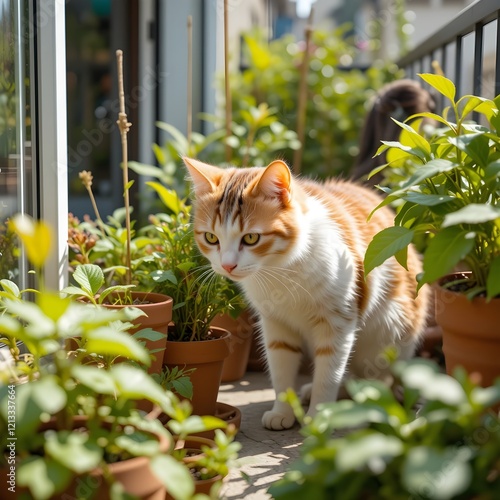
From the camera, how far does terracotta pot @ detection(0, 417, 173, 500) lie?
114cm

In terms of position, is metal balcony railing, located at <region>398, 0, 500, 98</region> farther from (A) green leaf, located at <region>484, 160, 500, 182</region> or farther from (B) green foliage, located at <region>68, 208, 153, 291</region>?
(B) green foliage, located at <region>68, 208, 153, 291</region>

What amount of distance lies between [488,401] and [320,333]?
1.16m

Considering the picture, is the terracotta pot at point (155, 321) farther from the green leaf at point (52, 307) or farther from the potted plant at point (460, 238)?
the green leaf at point (52, 307)

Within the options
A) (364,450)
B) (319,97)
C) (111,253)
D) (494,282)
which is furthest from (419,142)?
(319,97)

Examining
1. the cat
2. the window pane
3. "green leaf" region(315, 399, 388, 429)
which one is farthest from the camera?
the window pane

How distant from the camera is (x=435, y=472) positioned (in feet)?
3.01

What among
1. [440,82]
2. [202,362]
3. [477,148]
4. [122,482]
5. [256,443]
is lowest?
[256,443]

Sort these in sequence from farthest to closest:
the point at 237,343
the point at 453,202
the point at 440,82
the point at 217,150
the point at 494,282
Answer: the point at 217,150 < the point at 237,343 < the point at 440,82 < the point at 453,202 < the point at 494,282

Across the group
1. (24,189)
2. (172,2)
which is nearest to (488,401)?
(24,189)

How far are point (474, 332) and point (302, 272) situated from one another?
63 centimetres

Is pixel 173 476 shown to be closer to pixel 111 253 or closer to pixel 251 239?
pixel 251 239

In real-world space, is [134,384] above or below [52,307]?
below

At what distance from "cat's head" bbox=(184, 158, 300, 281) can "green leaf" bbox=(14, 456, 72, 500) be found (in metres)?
0.98

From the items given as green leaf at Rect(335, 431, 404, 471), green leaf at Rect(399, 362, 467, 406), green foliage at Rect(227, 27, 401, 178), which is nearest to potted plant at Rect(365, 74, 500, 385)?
green leaf at Rect(399, 362, 467, 406)
